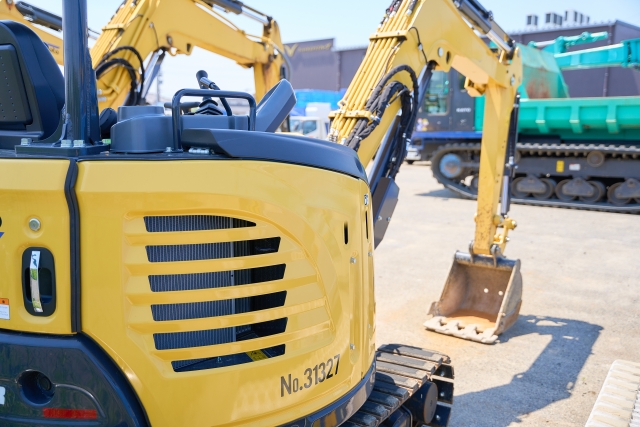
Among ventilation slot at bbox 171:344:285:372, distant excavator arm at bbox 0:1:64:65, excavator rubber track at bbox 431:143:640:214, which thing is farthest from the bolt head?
excavator rubber track at bbox 431:143:640:214

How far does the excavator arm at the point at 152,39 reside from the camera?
18.1ft

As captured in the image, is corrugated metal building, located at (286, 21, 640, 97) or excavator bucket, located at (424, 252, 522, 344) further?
corrugated metal building, located at (286, 21, 640, 97)

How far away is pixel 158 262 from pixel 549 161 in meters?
12.5

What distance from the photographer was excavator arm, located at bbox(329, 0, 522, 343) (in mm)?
3664

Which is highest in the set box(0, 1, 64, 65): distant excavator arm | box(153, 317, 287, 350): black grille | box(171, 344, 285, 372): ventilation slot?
box(0, 1, 64, 65): distant excavator arm

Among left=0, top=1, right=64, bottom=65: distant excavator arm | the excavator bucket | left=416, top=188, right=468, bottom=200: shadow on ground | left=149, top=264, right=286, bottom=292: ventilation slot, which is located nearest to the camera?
left=149, top=264, right=286, bottom=292: ventilation slot

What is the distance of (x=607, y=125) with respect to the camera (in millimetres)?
12258

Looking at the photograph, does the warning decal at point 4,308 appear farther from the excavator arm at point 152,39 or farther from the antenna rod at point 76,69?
the excavator arm at point 152,39

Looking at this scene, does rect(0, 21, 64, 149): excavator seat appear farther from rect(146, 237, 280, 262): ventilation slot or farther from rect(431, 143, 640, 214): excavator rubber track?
rect(431, 143, 640, 214): excavator rubber track

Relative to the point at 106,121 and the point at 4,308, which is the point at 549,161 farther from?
the point at 4,308

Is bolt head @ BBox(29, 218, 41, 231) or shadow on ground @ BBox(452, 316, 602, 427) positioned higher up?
bolt head @ BBox(29, 218, 41, 231)

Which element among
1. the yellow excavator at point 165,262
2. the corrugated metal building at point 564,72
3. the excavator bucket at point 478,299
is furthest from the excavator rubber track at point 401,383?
the corrugated metal building at point 564,72

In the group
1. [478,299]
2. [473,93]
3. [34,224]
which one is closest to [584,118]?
[473,93]

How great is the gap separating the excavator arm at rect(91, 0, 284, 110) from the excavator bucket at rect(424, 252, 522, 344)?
339 cm
